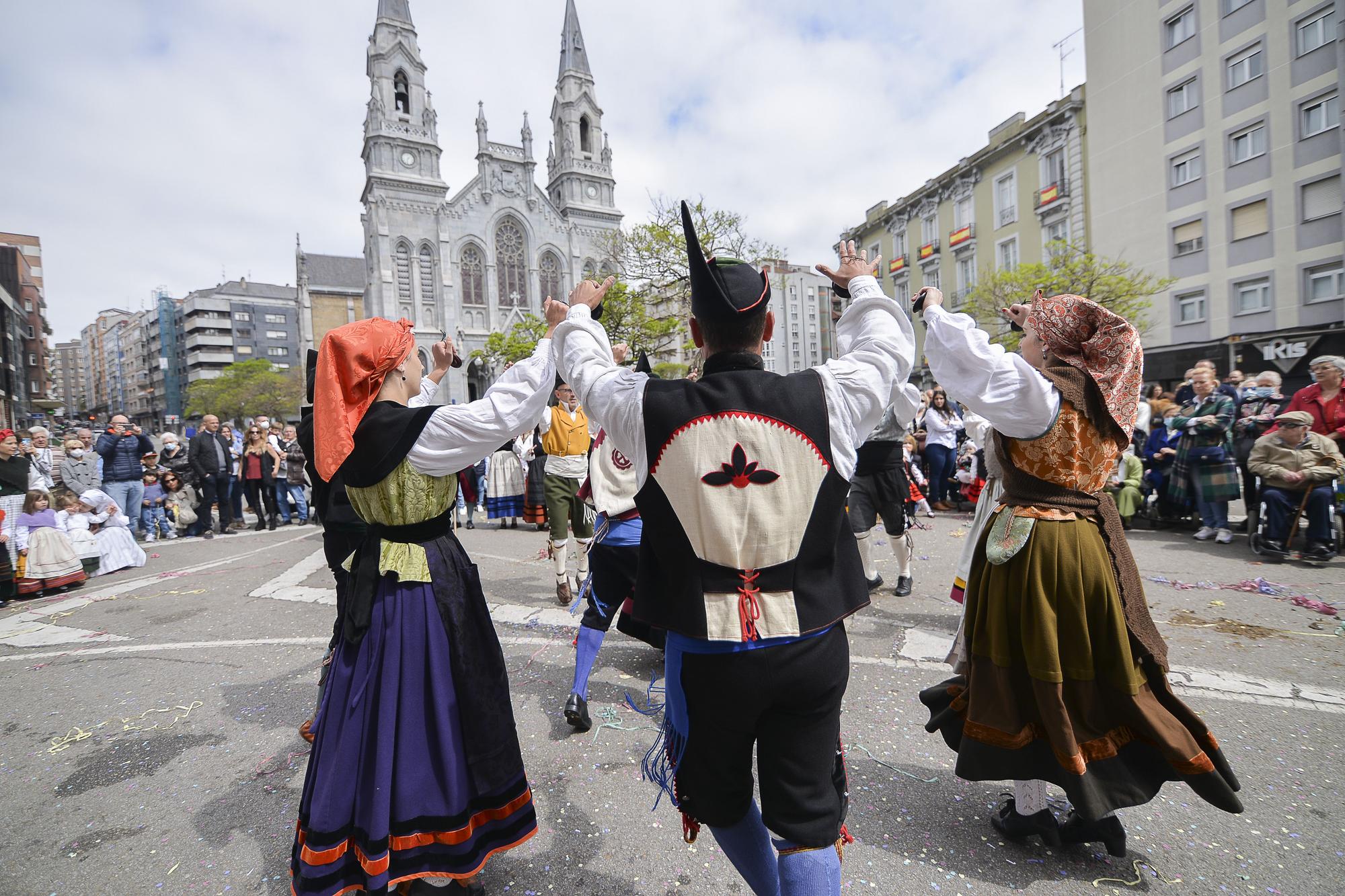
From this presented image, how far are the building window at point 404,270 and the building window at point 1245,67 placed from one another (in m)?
45.0

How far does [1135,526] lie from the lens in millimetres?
9156

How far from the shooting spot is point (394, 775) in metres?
2.20

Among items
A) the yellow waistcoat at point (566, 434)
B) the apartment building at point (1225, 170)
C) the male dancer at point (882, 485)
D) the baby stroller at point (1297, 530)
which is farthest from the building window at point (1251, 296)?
the yellow waistcoat at point (566, 434)

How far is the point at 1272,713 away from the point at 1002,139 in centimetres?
3223

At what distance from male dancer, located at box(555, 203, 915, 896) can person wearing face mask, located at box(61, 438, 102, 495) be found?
40.4ft

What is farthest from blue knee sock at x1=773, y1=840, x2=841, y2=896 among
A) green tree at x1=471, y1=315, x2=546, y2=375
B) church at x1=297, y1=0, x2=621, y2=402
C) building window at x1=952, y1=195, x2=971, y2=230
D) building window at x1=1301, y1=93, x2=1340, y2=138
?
church at x1=297, y1=0, x2=621, y2=402

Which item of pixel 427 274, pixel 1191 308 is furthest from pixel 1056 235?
pixel 427 274

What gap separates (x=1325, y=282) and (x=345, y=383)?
87.9ft

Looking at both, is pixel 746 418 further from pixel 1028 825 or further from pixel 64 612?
pixel 64 612

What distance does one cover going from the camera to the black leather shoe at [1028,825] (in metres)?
2.43

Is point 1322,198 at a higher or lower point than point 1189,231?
lower

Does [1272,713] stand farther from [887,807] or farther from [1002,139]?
[1002,139]

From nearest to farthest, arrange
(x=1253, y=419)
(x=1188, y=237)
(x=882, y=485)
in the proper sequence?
(x=882, y=485)
(x=1253, y=419)
(x=1188, y=237)

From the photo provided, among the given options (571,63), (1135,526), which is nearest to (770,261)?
(1135,526)
